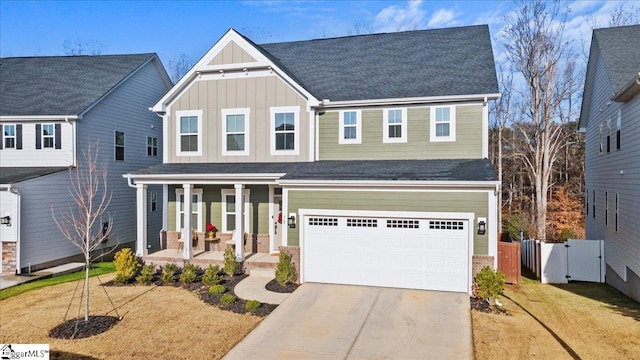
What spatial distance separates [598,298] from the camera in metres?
11.9

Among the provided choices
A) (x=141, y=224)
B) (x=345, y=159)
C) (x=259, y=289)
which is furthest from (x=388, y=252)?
(x=141, y=224)

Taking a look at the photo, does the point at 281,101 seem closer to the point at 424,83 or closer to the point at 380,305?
the point at 424,83

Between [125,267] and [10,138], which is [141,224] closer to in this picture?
[125,267]

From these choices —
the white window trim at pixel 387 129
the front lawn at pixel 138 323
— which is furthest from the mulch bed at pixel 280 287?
the white window trim at pixel 387 129

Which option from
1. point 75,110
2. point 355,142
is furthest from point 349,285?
point 75,110

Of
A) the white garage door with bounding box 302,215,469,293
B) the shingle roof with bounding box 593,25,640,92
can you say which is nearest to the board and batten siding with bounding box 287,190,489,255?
the white garage door with bounding box 302,215,469,293

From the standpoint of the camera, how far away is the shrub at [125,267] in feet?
42.9

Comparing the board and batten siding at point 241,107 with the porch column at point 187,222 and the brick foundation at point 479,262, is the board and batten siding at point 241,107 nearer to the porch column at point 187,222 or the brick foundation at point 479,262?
the porch column at point 187,222

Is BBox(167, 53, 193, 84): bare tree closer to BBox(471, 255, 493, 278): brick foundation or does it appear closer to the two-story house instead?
the two-story house

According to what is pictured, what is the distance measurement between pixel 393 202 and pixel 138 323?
23.8 ft

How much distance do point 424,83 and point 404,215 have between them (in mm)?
5757

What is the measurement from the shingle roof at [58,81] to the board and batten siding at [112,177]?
0.57 meters

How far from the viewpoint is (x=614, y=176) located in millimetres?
14109

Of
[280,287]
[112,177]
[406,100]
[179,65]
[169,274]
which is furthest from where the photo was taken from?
[179,65]
